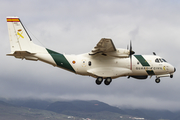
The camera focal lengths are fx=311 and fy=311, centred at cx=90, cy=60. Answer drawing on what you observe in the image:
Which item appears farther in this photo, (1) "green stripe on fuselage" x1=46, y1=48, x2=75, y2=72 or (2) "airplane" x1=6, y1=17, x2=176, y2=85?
(1) "green stripe on fuselage" x1=46, y1=48, x2=75, y2=72

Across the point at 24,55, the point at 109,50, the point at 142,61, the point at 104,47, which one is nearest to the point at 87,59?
the point at 109,50

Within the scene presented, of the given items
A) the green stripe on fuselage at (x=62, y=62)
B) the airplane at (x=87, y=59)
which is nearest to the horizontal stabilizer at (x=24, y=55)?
the airplane at (x=87, y=59)

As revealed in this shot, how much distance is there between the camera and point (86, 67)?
42.3 meters

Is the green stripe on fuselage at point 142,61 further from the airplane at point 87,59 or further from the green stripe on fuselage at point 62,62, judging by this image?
the green stripe on fuselage at point 62,62

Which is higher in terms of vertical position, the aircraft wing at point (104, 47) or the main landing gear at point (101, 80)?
the aircraft wing at point (104, 47)

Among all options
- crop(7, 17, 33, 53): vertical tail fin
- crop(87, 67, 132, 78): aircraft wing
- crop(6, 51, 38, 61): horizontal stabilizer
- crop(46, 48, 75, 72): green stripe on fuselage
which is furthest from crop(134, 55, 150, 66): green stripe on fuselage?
crop(7, 17, 33, 53): vertical tail fin

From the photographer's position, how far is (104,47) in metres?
→ 39.7

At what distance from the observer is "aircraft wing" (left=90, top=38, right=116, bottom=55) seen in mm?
38000

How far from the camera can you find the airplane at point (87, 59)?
4138cm

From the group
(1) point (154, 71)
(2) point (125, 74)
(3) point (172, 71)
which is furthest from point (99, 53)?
(3) point (172, 71)

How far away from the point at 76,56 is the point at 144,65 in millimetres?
9654

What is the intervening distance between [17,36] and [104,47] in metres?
11.8

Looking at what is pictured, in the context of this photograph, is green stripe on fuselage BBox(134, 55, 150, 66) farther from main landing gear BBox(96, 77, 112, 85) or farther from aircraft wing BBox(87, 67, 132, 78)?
main landing gear BBox(96, 77, 112, 85)

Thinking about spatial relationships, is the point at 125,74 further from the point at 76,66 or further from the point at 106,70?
the point at 76,66
